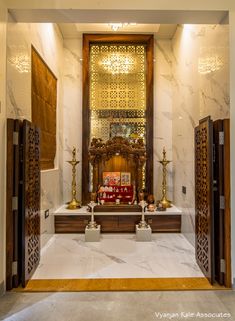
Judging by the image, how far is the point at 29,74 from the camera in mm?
3469

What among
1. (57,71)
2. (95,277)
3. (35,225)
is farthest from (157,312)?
(57,71)

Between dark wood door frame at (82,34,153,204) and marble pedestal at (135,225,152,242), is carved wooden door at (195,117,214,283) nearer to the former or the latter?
marble pedestal at (135,225,152,242)

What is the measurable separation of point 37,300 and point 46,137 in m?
2.64

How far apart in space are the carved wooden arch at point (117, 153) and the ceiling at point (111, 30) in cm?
224

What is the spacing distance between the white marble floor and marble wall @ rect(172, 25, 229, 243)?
20.8 inches

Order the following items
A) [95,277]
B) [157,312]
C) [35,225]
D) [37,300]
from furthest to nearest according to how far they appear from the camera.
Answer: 1. [35,225]
2. [95,277]
3. [37,300]
4. [157,312]

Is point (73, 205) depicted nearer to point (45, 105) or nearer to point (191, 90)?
point (45, 105)

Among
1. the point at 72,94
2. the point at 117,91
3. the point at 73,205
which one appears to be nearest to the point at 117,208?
the point at 73,205

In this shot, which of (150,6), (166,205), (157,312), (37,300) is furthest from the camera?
(166,205)

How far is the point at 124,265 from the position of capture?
3230 mm

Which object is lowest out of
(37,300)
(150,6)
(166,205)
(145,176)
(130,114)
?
(37,300)

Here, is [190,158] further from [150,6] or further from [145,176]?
[150,6]

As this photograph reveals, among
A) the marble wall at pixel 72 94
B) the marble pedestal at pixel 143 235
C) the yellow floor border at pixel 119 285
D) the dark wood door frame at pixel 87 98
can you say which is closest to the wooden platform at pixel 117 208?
the marble pedestal at pixel 143 235

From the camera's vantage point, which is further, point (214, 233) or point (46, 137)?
point (46, 137)
